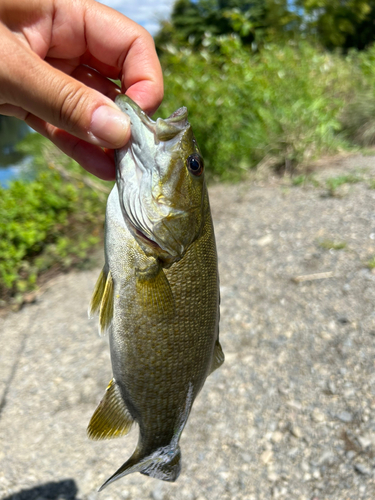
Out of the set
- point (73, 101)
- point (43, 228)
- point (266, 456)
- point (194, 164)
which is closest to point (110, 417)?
point (194, 164)

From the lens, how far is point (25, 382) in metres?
3.54

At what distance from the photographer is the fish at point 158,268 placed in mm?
1496

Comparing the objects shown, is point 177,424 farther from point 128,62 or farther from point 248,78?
point 248,78

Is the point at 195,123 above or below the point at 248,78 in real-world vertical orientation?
below

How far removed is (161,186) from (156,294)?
0.41 meters

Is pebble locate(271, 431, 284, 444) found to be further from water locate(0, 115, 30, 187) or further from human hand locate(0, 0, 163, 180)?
water locate(0, 115, 30, 187)

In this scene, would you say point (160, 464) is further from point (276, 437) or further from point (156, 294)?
point (276, 437)

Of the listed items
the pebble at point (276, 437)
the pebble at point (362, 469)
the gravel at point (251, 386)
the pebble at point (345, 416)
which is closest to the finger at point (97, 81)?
the gravel at point (251, 386)

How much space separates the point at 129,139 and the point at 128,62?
740 millimetres

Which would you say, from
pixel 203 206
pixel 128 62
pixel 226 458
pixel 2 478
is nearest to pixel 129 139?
pixel 203 206

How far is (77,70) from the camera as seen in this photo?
2312 mm

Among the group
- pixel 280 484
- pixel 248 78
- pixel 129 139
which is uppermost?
pixel 129 139

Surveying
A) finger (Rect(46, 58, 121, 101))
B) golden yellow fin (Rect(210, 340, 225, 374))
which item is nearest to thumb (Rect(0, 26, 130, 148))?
finger (Rect(46, 58, 121, 101))

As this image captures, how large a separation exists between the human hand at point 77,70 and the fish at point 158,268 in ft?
0.49
